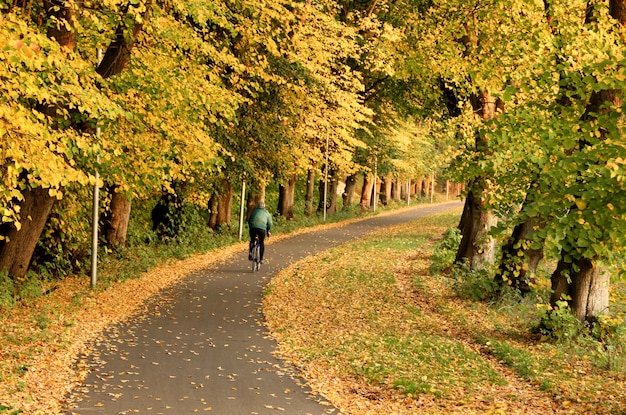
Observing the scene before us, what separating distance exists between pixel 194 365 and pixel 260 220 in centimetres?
1063

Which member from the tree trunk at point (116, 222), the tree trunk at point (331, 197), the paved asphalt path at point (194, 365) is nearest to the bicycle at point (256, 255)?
the paved asphalt path at point (194, 365)

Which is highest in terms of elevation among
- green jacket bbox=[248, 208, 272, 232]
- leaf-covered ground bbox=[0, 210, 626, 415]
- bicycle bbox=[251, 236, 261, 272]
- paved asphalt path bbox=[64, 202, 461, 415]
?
green jacket bbox=[248, 208, 272, 232]

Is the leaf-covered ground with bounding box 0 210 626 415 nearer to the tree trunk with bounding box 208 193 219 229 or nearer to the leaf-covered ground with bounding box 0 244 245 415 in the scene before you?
the leaf-covered ground with bounding box 0 244 245 415

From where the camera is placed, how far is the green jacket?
2119cm

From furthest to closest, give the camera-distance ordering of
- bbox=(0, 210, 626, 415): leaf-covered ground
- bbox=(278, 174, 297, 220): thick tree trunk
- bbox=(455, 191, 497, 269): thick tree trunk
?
bbox=(278, 174, 297, 220): thick tree trunk → bbox=(455, 191, 497, 269): thick tree trunk → bbox=(0, 210, 626, 415): leaf-covered ground

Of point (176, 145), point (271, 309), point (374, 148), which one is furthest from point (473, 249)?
point (374, 148)

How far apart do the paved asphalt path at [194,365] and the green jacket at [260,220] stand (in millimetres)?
3398

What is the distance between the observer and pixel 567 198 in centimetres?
1019

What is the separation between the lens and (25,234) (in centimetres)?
1537

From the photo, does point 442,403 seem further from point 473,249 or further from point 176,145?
point 473,249

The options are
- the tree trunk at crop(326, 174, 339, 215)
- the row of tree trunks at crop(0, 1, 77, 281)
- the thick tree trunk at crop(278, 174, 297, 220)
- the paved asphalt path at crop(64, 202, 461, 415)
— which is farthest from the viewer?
the tree trunk at crop(326, 174, 339, 215)

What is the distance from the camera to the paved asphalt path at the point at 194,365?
29.0ft

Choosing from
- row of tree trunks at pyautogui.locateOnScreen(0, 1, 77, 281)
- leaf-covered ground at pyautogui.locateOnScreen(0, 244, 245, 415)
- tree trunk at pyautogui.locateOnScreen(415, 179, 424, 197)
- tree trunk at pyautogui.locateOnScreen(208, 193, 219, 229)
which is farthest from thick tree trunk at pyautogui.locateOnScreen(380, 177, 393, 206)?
row of tree trunks at pyautogui.locateOnScreen(0, 1, 77, 281)

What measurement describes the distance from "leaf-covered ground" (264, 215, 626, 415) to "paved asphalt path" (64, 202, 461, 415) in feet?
1.60
